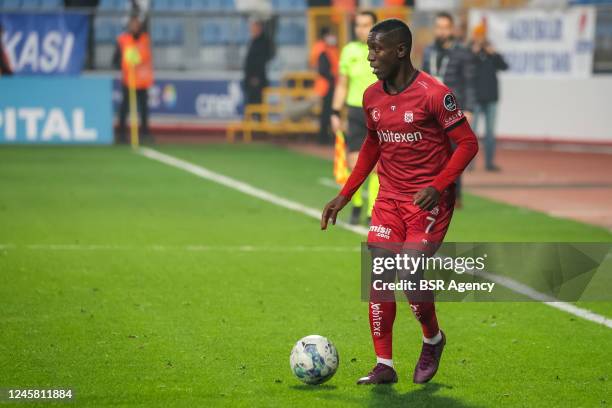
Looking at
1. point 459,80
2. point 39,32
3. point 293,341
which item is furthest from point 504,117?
point 293,341

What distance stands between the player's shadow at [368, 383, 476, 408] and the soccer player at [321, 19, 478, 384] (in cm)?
9

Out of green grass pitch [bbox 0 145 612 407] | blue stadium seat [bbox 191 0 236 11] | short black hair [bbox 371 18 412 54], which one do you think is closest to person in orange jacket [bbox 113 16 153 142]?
blue stadium seat [bbox 191 0 236 11]

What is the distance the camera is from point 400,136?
6.83 m

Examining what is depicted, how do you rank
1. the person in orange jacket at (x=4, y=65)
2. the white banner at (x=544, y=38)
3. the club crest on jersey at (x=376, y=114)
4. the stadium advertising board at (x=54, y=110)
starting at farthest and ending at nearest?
the person in orange jacket at (x=4, y=65) → the white banner at (x=544, y=38) → the stadium advertising board at (x=54, y=110) → the club crest on jersey at (x=376, y=114)

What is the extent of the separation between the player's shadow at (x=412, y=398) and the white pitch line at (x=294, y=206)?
7.79ft

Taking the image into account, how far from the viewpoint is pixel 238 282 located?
10.1 meters

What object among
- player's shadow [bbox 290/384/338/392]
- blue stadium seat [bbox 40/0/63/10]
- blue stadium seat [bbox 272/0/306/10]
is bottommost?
player's shadow [bbox 290/384/338/392]

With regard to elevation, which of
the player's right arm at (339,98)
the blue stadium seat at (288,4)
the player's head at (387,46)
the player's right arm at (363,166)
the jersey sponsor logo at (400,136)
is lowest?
the blue stadium seat at (288,4)

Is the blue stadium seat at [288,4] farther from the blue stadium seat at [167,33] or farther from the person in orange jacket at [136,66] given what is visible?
the person in orange jacket at [136,66]

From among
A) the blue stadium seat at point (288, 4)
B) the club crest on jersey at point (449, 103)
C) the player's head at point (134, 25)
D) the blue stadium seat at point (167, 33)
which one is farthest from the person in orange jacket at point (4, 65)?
the club crest on jersey at point (449, 103)

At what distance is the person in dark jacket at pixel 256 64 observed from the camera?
2558cm

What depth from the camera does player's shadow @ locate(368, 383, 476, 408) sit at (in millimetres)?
6492

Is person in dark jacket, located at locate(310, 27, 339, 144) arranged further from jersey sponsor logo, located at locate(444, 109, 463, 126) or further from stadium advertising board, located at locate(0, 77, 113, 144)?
jersey sponsor logo, located at locate(444, 109, 463, 126)

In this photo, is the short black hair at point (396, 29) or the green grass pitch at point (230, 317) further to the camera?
the green grass pitch at point (230, 317)
